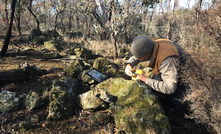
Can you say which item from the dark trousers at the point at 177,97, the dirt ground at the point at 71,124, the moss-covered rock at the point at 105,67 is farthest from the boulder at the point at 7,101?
the dark trousers at the point at 177,97

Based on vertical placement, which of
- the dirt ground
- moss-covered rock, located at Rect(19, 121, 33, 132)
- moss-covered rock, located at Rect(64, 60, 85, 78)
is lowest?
the dirt ground

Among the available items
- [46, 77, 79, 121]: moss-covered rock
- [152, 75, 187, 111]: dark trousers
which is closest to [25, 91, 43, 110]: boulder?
[46, 77, 79, 121]: moss-covered rock

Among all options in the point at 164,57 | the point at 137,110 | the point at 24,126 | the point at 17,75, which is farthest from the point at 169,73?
the point at 17,75

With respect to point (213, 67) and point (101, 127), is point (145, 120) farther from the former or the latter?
point (213, 67)

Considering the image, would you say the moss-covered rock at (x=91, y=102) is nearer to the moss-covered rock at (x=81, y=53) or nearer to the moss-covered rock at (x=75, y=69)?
the moss-covered rock at (x=75, y=69)

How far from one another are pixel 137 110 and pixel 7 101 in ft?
7.73

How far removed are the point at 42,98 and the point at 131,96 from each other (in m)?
1.68

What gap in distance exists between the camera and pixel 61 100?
2.34m

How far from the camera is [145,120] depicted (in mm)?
1817

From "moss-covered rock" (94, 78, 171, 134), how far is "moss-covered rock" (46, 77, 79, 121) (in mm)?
500

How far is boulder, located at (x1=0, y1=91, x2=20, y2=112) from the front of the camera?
2.38 meters

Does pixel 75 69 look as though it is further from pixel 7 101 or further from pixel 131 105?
pixel 131 105

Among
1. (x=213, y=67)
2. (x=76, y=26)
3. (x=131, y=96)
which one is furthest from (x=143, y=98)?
(x=76, y=26)

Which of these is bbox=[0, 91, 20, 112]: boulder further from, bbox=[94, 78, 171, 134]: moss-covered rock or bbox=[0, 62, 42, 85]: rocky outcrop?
bbox=[94, 78, 171, 134]: moss-covered rock
